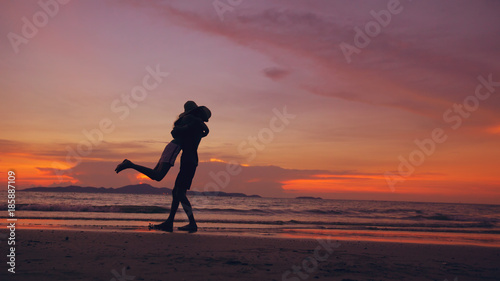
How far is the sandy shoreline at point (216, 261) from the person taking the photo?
3875 millimetres

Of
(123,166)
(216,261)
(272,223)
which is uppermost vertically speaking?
(272,223)

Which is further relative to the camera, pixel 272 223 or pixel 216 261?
pixel 272 223

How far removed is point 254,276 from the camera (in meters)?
3.91

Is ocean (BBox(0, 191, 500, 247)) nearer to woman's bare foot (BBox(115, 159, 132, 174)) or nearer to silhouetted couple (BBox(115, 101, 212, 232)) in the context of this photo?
silhouetted couple (BBox(115, 101, 212, 232))

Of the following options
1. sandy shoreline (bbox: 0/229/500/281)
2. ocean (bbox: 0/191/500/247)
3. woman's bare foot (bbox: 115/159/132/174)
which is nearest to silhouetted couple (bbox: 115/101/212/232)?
woman's bare foot (bbox: 115/159/132/174)

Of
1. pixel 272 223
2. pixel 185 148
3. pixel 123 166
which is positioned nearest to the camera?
pixel 123 166

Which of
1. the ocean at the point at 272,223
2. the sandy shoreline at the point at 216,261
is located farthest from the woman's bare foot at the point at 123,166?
the ocean at the point at 272,223

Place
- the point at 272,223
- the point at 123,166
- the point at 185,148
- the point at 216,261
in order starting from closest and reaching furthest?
the point at 216,261 < the point at 123,166 < the point at 185,148 < the point at 272,223

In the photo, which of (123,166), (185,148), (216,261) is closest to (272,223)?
(185,148)

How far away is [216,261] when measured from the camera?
15.1 ft

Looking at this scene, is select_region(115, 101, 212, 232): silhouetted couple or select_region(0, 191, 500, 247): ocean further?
select_region(0, 191, 500, 247): ocean

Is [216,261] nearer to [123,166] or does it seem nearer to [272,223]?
[123,166]

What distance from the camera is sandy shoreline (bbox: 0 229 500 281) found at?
12.7ft

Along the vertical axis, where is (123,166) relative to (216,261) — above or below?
above
